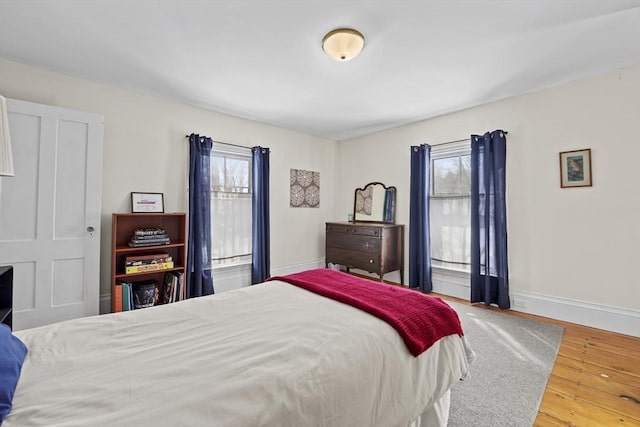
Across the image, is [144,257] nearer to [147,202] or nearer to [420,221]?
[147,202]

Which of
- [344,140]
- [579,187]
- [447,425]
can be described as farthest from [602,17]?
[344,140]

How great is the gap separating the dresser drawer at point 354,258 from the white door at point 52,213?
3032mm

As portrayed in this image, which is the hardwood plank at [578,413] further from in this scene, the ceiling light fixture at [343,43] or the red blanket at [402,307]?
the ceiling light fixture at [343,43]

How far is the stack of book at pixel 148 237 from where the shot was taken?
9.80ft

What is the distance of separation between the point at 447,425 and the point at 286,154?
3.94 meters

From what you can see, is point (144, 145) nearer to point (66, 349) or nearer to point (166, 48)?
point (166, 48)

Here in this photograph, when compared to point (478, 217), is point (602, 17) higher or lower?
higher

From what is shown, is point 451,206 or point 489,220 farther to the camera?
point 451,206

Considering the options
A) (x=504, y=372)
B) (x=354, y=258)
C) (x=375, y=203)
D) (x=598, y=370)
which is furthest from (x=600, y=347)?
(x=375, y=203)

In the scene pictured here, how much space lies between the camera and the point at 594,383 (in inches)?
75.6

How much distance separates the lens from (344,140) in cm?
528

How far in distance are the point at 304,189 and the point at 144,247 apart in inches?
101

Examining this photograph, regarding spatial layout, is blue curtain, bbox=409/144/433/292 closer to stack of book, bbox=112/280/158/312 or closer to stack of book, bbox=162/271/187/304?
stack of book, bbox=162/271/187/304

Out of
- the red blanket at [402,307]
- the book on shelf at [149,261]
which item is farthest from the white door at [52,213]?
the red blanket at [402,307]
